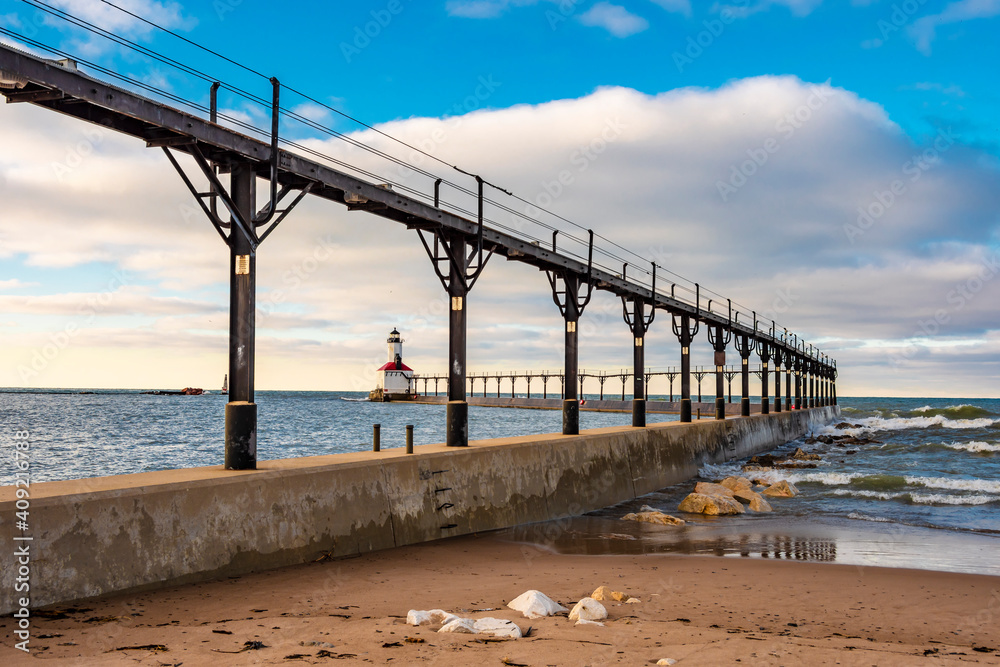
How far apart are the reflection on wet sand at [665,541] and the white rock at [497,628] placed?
5553mm

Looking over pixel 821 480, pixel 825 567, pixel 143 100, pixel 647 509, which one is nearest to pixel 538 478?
pixel 647 509

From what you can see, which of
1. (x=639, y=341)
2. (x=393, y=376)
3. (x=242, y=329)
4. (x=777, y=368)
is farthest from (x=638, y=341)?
(x=393, y=376)

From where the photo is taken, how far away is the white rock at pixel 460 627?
6871 mm

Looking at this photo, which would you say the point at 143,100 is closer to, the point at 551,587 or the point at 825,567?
the point at 551,587

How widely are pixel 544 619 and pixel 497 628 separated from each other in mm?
774

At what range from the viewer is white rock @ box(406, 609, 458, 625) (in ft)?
23.5

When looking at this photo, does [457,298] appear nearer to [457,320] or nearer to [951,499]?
[457,320]

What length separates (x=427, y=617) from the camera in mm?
7258

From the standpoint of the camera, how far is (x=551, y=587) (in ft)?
30.8

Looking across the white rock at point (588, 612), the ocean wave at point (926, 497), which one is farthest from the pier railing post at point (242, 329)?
the ocean wave at point (926, 497)

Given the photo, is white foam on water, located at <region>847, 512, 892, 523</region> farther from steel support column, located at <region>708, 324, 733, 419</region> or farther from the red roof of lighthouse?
the red roof of lighthouse

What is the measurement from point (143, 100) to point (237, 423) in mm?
4450

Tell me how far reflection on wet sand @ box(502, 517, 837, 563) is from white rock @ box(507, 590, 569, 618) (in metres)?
4.52

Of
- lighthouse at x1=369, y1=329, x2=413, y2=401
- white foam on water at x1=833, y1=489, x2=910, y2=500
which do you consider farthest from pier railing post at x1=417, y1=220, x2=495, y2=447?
lighthouse at x1=369, y1=329, x2=413, y2=401
